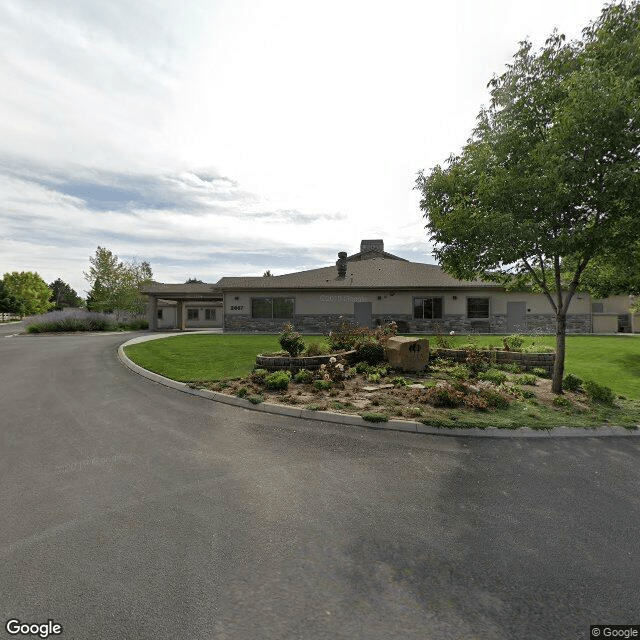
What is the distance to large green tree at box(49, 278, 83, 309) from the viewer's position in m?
92.1

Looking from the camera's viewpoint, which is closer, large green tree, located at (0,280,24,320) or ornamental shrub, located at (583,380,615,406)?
ornamental shrub, located at (583,380,615,406)

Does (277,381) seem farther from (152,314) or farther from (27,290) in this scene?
(27,290)

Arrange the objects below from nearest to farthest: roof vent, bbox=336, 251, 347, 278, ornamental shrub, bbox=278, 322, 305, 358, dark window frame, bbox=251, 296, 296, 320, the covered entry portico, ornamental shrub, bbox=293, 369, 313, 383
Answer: ornamental shrub, bbox=293, 369, 313, 383 < ornamental shrub, bbox=278, 322, 305, 358 < dark window frame, bbox=251, 296, 296, 320 < roof vent, bbox=336, 251, 347, 278 < the covered entry portico

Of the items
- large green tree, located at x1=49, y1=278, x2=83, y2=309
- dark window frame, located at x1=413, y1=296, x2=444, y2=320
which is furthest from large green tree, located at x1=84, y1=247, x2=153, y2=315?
large green tree, located at x1=49, y1=278, x2=83, y2=309

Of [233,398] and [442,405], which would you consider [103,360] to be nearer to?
[233,398]

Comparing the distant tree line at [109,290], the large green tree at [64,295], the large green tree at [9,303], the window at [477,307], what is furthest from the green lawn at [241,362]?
the large green tree at [64,295]

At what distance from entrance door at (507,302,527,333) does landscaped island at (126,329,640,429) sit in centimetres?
1188

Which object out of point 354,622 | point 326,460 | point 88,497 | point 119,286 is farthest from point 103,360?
point 119,286

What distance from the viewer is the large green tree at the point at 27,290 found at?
5638 centimetres

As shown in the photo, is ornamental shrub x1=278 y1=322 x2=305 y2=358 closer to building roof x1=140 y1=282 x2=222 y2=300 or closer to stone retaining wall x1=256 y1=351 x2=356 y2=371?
stone retaining wall x1=256 y1=351 x2=356 y2=371

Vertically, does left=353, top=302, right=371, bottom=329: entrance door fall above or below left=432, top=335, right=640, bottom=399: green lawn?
above

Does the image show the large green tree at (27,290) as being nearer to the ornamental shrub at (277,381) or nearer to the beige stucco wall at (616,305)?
the ornamental shrub at (277,381)

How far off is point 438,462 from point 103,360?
13233 millimetres

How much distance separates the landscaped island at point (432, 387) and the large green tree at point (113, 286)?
30597 millimetres
